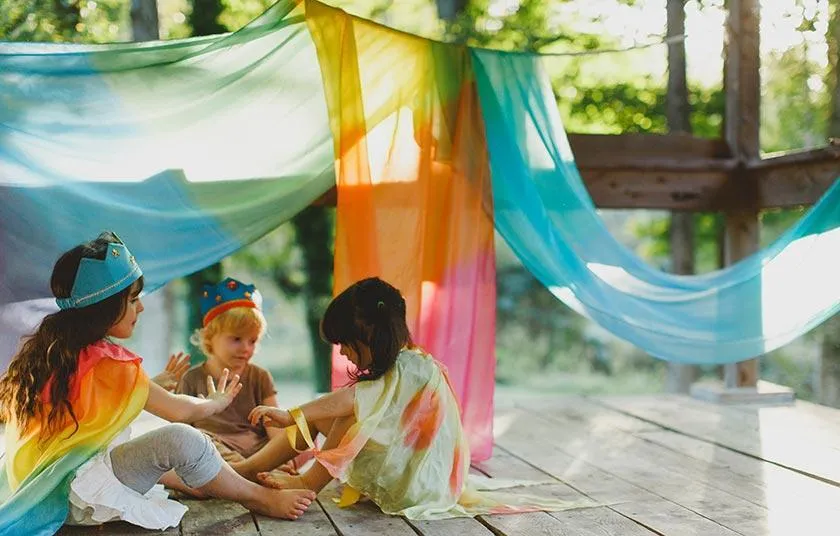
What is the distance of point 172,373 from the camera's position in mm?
2629

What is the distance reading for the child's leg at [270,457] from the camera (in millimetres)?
2734

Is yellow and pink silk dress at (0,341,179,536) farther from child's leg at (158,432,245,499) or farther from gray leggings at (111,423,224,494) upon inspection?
child's leg at (158,432,245,499)

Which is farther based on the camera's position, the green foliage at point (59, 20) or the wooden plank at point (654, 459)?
the green foliage at point (59, 20)

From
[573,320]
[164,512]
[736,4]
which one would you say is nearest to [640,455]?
[164,512]

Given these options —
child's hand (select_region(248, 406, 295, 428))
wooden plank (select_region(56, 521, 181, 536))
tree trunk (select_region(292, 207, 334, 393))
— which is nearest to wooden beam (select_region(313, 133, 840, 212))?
child's hand (select_region(248, 406, 295, 428))

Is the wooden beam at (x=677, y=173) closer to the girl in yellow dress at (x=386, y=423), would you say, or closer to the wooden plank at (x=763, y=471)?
→ the wooden plank at (x=763, y=471)

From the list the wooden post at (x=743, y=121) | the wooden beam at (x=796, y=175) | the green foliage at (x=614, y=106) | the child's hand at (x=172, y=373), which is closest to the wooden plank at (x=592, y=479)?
the child's hand at (x=172, y=373)

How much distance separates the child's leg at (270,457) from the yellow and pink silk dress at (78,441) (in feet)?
1.50

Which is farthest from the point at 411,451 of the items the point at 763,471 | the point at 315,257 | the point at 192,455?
the point at 315,257

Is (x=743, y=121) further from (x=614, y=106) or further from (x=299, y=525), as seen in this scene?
(x=299, y=525)

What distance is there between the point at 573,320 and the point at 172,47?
923 cm

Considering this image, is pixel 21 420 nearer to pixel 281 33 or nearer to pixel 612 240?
pixel 281 33

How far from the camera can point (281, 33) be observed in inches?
116

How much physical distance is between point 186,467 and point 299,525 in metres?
0.33
